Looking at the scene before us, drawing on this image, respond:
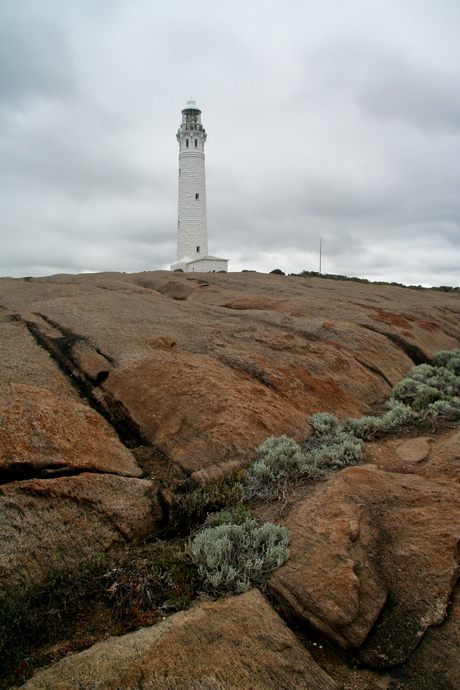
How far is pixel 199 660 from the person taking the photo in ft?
9.04

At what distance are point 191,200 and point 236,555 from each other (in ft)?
141

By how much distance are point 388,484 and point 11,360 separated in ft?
16.5

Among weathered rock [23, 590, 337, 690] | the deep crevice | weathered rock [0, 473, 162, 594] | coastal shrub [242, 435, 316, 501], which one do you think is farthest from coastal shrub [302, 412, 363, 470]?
the deep crevice

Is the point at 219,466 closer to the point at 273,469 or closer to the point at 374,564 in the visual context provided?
the point at 273,469

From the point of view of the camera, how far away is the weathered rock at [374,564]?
3.17 meters

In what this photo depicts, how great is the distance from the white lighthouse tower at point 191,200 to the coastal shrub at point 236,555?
131ft

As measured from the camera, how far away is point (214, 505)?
470 cm

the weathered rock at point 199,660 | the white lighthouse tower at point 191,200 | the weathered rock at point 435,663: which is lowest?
the weathered rock at point 435,663

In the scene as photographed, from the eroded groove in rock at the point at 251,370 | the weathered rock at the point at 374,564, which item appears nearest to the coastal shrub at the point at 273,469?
the weathered rock at the point at 374,564

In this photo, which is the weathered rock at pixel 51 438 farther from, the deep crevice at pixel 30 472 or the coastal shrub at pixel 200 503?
the coastal shrub at pixel 200 503

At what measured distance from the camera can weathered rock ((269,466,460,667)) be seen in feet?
10.4

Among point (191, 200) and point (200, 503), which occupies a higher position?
point (191, 200)

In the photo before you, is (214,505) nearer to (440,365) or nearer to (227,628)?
(227,628)

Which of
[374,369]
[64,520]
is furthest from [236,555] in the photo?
[374,369]
